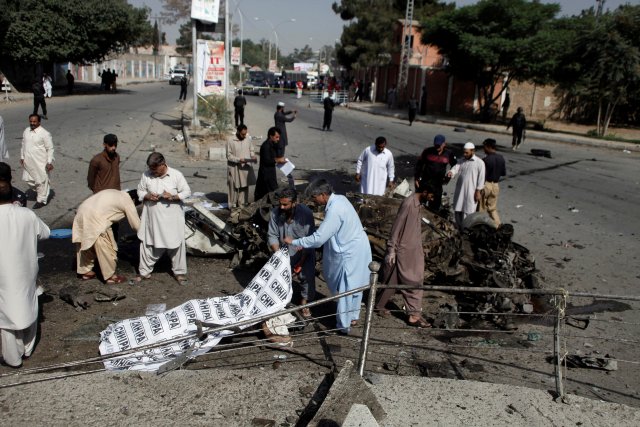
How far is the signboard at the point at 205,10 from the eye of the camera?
1900 cm

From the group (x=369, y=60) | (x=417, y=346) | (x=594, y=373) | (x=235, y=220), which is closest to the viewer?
(x=594, y=373)

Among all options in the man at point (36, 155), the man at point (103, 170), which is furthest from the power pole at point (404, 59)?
the man at point (103, 170)

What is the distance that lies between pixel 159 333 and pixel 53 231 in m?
4.30

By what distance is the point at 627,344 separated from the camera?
5.55 metres

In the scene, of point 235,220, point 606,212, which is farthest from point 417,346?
A: point 606,212

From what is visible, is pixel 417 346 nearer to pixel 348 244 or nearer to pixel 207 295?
pixel 348 244

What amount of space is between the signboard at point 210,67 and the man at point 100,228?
46.3 feet

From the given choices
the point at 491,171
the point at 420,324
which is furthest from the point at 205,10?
the point at 420,324

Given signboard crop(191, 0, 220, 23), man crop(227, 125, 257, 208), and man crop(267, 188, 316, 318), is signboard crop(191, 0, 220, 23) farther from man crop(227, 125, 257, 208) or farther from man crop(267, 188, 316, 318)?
man crop(267, 188, 316, 318)

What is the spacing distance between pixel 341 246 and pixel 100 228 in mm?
2886

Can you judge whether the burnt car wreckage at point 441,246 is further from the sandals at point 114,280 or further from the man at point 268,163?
the man at point 268,163

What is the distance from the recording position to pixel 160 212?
21.0 feet

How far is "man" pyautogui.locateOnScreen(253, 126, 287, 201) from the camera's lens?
9.41 metres

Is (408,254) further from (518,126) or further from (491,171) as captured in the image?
(518,126)
